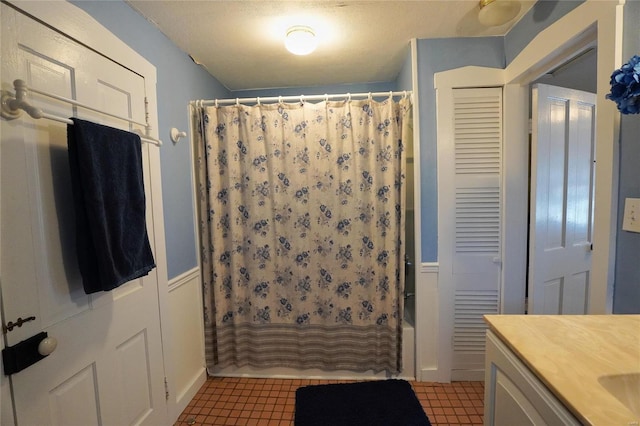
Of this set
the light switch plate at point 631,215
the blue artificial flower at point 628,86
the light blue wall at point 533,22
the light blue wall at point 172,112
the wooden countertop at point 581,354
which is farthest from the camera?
the light blue wall at point 172,112

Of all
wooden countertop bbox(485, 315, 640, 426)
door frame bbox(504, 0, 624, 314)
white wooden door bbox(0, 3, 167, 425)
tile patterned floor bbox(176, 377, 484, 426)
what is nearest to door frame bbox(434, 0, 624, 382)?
door frame bbox(504, 0, 624, 314)

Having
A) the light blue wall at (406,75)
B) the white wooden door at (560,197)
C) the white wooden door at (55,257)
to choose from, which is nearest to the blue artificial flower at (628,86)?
the white wooden door at (560,197)

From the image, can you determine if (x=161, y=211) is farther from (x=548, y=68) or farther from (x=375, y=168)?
(x=548, y=68)

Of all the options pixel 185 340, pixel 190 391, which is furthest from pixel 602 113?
pixel 190 391

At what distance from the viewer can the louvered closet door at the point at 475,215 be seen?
1.70m

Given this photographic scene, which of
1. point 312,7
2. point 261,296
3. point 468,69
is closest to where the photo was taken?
point 312,7

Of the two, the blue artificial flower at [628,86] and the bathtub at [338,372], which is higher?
the blue artificial flower at [628,86]

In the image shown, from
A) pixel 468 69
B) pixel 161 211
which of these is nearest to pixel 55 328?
pixel 161 211

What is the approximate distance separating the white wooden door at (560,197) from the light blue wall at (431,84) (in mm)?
404

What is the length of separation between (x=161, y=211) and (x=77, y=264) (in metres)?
0.53

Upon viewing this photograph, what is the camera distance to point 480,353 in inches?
71.0

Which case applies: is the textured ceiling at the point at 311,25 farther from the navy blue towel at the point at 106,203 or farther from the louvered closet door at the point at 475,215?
the navy blue towel at the point at 106,203

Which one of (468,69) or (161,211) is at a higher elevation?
(468,69)

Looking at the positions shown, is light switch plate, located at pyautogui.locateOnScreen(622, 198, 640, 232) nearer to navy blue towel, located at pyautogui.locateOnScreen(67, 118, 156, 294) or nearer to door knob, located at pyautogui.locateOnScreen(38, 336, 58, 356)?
navy blue towel, located at pyautogui.locateOnScreen(67, 118, 156, 294)
